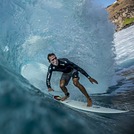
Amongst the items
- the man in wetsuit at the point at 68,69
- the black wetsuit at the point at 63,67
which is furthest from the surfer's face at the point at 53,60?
the black wetsuit at the point at 63,67

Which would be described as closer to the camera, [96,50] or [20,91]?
[20,91]

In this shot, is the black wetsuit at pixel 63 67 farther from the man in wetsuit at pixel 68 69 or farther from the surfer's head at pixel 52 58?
the surfer's head at pixel 52 58

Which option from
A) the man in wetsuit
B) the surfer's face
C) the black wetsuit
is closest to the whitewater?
the man in wetsuit

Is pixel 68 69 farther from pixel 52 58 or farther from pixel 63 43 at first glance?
pixel 63 43

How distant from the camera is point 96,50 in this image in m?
16.7

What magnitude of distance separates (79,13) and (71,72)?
25.2ft

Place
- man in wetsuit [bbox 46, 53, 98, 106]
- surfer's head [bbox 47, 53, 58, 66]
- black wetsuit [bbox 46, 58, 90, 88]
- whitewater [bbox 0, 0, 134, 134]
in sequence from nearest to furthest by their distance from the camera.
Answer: surfer's head [bbox 47, 53, 58, 66] → man in wetsuit [bbox 46, 53, 98, 106] → black wetsuit [bbox 46, 58, 90, 88] → whitewater [bbox 0, 0, 134, 134]

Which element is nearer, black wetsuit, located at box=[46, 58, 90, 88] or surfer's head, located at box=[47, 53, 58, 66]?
surfer's head, located at box=[47, 53, 58, 66]

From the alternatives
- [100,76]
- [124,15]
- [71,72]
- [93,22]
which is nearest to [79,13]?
[93,22]

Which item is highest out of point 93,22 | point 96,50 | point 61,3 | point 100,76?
point 61,3

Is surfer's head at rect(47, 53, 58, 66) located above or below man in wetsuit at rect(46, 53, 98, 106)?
above

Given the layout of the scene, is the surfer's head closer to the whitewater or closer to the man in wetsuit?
the man in wetsuit

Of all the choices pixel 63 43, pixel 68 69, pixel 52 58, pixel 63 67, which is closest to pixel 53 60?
pixel 52 58

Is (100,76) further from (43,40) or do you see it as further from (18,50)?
(18,50)
